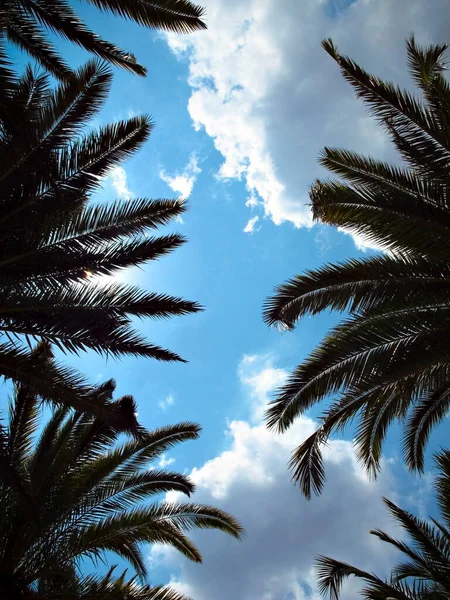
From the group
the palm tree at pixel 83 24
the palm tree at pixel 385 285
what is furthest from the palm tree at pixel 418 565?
the palm tree at pixel 83 24

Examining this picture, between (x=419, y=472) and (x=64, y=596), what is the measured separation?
6317 mm

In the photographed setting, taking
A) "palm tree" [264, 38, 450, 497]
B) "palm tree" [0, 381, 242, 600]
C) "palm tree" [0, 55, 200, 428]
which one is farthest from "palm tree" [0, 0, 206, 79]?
"palm tree" [0, 381, 242, 600]

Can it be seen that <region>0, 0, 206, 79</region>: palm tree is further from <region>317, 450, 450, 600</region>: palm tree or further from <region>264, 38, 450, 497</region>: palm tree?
<region>317, 450, 450, 600</region>: palm tree

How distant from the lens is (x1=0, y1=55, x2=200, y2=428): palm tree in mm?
6117

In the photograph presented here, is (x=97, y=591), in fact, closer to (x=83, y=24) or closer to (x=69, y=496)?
(x=69, y=496)


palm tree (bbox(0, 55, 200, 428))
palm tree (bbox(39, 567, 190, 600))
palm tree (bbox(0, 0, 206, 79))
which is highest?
palm tree (bbox(0, 0, 206, 79))

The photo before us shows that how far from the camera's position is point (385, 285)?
645 centimetres

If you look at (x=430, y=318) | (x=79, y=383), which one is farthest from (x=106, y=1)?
(x=430, y=318)

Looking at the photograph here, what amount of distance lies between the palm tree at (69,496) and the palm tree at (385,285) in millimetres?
2694

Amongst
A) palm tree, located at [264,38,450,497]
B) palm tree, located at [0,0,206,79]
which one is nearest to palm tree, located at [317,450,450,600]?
palm tree, located at [264,38,450,497]

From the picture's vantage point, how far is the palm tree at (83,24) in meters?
7.12

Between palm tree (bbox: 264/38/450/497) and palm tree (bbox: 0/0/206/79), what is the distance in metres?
2.48

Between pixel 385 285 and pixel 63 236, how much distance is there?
15.1ft

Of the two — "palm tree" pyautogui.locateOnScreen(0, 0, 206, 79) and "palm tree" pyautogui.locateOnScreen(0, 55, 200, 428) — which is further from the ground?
"palm tree" pyautogui.locateOnScreen(0, 0, 206, 79)
